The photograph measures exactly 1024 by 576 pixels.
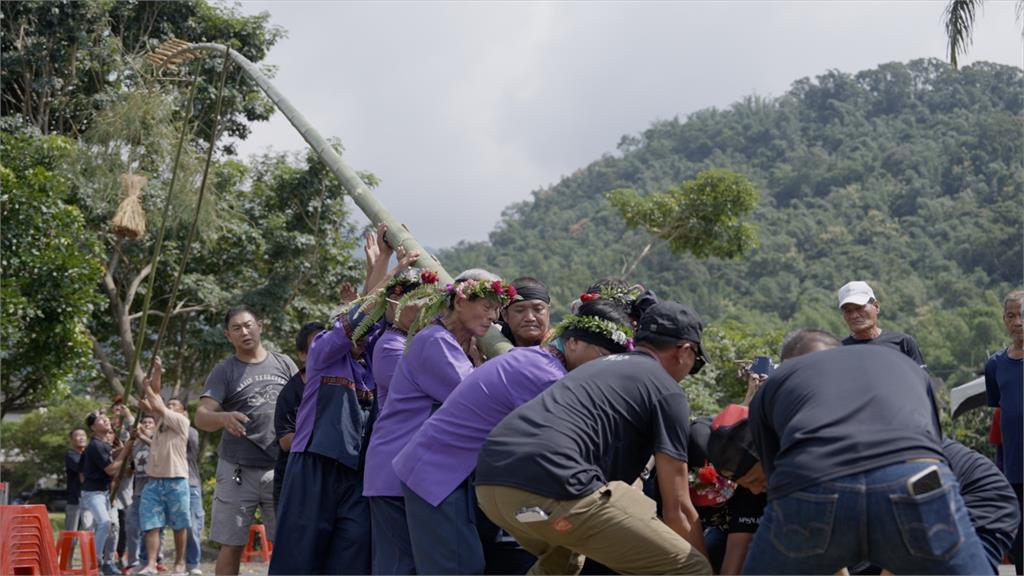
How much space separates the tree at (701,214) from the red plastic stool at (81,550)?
16.0 m

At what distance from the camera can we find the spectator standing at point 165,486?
40.4ft

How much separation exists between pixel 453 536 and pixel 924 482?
2.29 meters

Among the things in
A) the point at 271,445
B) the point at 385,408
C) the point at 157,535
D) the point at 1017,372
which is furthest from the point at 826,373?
the point at 157,535

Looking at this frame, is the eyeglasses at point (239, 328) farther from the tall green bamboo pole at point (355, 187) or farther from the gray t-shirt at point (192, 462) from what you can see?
the gray t-shirt at point (192, 462)

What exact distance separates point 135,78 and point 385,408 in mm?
18904

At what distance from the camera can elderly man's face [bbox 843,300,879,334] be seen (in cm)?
744

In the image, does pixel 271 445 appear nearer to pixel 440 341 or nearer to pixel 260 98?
pixel 440 341

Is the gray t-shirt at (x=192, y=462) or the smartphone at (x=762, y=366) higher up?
the smartphone at (x=762, y=366)

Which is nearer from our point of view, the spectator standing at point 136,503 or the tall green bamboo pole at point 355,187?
the tall green bamboo pole at point 355,187

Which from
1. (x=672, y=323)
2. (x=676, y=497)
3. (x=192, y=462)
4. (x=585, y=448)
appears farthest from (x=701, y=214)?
(x=585, y=448)

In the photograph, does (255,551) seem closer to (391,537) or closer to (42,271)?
(42,271)

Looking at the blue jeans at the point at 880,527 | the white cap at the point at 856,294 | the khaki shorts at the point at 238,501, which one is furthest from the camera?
the khaki shorts at the point at 238,501

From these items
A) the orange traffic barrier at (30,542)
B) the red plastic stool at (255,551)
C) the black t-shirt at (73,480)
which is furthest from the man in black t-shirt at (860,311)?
the black t-shirt at (73,480)

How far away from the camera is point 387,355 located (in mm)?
6578
